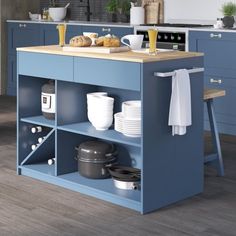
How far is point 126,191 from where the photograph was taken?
3939mm

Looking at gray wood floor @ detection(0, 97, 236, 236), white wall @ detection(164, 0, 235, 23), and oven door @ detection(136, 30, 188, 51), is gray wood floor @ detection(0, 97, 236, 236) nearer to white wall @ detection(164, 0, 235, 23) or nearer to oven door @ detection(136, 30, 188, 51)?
oven door @ detection(136, 30, 188, 51)

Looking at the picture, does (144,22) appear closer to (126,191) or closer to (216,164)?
(216,164)

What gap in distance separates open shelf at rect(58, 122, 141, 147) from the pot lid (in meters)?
0.12

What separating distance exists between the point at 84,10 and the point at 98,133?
4579 millimetres

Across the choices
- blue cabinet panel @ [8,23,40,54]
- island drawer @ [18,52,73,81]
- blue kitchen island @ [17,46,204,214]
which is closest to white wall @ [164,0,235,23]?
blue cabinet panel @ [8,23,40,54]

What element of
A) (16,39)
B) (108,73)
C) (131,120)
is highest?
(16,39)

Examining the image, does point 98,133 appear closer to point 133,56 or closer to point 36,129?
point 133,56

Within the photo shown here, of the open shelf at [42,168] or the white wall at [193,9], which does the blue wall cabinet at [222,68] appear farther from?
the open shelf at [42,168]

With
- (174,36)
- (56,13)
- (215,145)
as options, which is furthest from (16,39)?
(215,145)

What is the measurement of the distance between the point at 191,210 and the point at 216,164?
89cm

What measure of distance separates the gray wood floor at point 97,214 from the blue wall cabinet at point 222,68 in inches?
66.7

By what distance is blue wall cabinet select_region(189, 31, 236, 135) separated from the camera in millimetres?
5949

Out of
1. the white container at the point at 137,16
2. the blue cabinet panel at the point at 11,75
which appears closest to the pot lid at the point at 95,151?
the white container at the point at 137,16

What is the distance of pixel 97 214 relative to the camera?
3.68 metres
